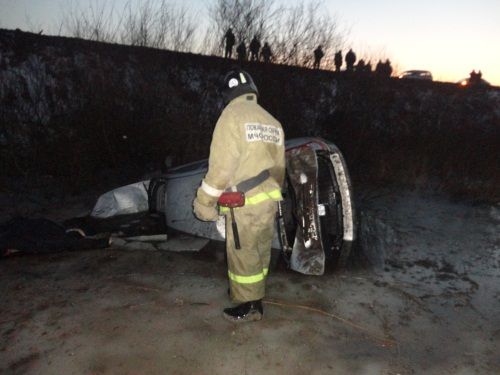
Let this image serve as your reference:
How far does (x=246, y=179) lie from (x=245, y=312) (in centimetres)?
107

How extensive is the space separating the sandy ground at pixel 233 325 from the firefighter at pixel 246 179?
378mm

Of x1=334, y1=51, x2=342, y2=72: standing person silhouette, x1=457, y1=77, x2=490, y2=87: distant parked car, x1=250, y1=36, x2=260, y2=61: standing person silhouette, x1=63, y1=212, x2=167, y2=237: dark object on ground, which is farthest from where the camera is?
x1=457, y1=77, x2=490, y2=87: distant parked car

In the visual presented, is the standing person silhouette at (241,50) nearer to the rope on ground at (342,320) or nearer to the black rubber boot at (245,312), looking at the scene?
the rope on ground at (342,320)

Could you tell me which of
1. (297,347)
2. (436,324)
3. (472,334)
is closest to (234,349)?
(297,347)

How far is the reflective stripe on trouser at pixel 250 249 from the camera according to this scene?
8.61ft

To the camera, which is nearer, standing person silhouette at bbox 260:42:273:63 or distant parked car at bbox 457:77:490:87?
standing person silhouette at bbox 260:42:273:63

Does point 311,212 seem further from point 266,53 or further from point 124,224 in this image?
point 266,53

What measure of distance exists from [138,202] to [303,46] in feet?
20.2

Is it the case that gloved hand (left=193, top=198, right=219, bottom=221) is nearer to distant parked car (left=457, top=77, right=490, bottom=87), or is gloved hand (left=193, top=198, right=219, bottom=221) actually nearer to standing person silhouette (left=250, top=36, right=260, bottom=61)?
standing person silhouette (left=250, top=36, right=260, bottom=61)

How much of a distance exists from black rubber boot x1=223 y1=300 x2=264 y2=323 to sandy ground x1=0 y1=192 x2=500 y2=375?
6cm

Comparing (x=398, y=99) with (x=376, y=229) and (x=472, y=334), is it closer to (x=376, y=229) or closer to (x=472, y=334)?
(x=376, y=229)

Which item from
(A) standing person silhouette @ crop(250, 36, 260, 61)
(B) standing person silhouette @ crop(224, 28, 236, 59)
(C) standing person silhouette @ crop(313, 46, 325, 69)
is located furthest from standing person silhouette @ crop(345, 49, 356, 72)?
(B) standing person silhouette @ crop(224, 28, 236, 59)

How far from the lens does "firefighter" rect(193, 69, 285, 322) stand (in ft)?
8.02

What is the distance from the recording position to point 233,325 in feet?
9.06
